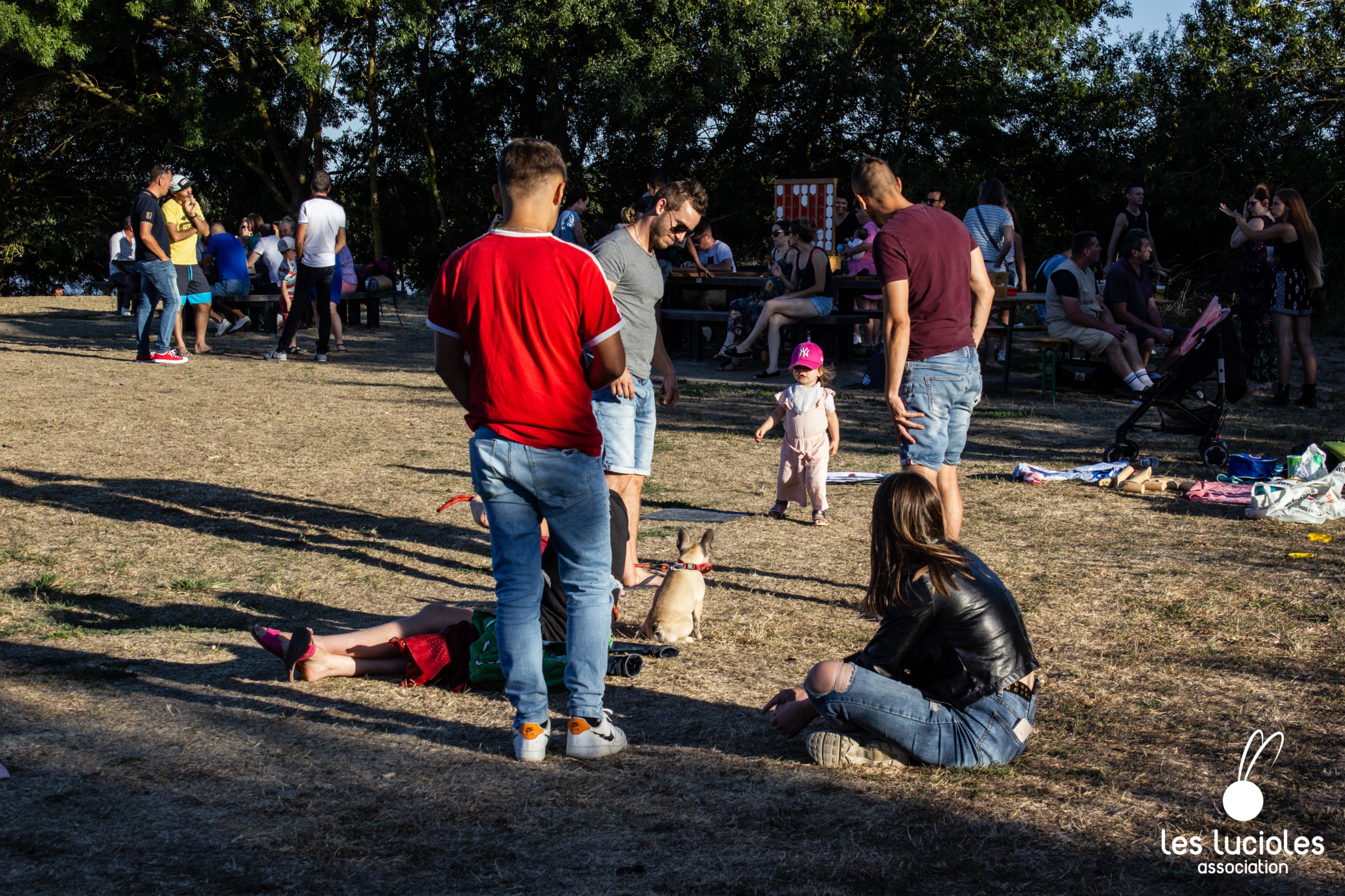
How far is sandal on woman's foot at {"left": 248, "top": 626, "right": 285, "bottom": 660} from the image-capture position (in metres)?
4.34

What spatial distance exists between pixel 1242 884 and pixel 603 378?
215 centimetres

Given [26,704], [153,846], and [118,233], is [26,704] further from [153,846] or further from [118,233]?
[118,233]

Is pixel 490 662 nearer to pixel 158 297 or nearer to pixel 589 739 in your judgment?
pixel 589 739

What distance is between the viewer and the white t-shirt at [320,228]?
1347 cm

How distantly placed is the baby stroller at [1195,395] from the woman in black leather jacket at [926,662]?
5.78 m

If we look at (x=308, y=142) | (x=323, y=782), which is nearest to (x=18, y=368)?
(x=323, y=782)

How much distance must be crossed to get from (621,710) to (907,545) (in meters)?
1.31

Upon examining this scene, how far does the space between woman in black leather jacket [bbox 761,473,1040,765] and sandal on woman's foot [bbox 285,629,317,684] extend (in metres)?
1.87

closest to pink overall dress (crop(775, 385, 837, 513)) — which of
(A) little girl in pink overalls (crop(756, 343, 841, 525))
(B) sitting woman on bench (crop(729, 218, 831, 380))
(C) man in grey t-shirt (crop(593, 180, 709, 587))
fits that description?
(A) little girl in pink overalls (crop(756, 343, 841, 525))

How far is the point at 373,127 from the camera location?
28.3 meters

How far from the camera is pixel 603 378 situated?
358 centimetres

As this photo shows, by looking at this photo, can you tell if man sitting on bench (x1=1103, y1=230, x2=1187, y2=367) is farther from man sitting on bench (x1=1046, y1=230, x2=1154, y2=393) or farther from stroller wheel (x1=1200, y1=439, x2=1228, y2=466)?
stroller wheel (x1=1200, y1=439, x2=1228, y2=466)

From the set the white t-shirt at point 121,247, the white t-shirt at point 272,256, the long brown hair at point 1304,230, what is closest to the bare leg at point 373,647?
the long brown hair at point 1304,230

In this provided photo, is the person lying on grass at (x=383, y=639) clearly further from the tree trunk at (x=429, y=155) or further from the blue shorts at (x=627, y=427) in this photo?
the tree trunk at (x=429, y=155)
